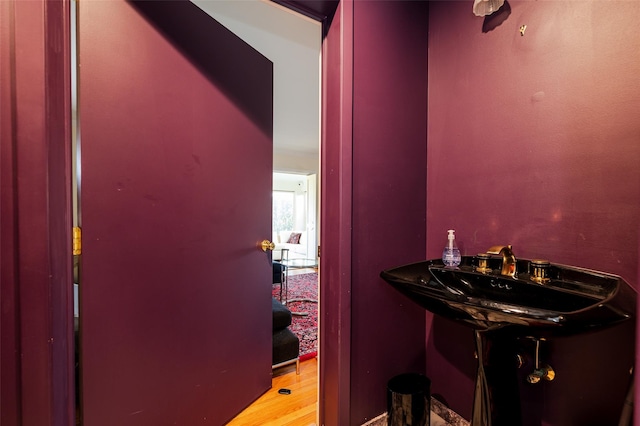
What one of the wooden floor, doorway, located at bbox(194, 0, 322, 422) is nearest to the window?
doorway, located at bbox(194, 0, 322, 422)

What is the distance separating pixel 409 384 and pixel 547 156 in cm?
111

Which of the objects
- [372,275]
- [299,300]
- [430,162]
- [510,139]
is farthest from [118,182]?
[299,300]

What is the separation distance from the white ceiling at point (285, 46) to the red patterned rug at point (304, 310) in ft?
5.84

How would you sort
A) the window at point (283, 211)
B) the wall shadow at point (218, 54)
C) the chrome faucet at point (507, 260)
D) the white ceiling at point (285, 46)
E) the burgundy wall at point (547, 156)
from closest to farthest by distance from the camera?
the burgundy wall at point (547, 156), the chrome faucet at point (507, 260), the wall shadow at point (218, 54), the white ceiling at point (285, 46), the window at point (283, 211)

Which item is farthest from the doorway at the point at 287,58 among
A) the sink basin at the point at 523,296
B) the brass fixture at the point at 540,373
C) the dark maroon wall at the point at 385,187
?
the brass fixture at the point at 540,373

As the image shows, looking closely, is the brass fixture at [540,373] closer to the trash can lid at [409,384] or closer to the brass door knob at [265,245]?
the trash can lid at [409,384]

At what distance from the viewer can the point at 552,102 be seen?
3.12 feet

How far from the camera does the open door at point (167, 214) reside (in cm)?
92

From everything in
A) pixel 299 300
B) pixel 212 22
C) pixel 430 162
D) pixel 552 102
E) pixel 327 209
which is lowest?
pixel 299 300

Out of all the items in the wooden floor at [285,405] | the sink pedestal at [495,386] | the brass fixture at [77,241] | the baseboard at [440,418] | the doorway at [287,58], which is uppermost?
the doorway at [287,58]

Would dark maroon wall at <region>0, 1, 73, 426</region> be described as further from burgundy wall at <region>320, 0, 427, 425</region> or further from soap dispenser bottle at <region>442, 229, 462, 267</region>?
soap dispenser bottle at <region>442, 229, 462, 267</region>

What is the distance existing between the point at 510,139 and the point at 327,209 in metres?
0.80

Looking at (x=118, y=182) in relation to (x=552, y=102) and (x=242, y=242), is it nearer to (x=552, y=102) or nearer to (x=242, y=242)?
(x=242, y=242)

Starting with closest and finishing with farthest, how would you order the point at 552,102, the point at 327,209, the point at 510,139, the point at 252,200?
the point at 552,102 < the point at 510,139 < the point at 327,209 < the point at 252,200
